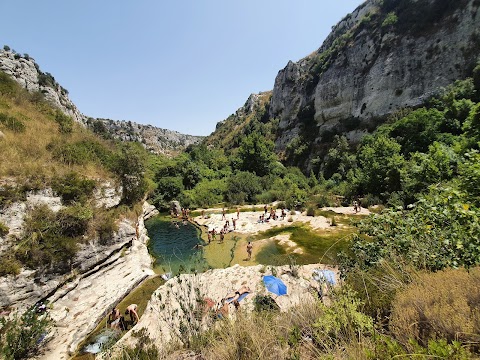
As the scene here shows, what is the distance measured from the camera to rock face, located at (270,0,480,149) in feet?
114

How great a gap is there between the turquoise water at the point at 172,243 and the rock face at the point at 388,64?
39102 mm

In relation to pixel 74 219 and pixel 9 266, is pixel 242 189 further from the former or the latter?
pixel 9 266

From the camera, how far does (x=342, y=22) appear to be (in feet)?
232

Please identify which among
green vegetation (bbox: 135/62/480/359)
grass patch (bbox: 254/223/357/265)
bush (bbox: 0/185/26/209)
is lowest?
grass patch (bbox: 254/223/357/265)

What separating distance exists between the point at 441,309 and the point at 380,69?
51486mm

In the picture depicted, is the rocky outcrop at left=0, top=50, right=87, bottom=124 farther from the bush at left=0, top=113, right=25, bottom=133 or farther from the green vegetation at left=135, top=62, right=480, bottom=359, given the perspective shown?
the green vegetation at left=135, top=62, right=480, bottom=359

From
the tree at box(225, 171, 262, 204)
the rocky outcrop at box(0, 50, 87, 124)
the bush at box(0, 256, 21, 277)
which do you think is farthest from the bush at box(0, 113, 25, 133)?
the rocky outcrop at box(0, 50, 87, 124)

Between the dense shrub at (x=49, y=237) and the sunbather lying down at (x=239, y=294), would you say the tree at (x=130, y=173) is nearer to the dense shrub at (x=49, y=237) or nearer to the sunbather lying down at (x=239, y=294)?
the dense shrub at (x=49, y=237)

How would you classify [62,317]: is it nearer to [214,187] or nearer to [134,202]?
[134,202]

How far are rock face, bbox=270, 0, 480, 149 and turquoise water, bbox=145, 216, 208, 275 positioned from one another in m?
39.1

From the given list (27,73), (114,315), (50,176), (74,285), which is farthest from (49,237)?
(27,73)

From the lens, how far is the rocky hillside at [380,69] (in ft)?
115

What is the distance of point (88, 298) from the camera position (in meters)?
10.8

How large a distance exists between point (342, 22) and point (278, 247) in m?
80.1
